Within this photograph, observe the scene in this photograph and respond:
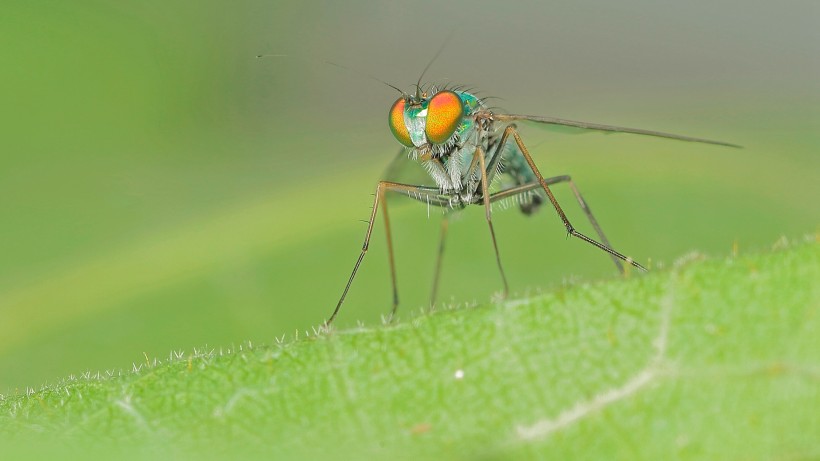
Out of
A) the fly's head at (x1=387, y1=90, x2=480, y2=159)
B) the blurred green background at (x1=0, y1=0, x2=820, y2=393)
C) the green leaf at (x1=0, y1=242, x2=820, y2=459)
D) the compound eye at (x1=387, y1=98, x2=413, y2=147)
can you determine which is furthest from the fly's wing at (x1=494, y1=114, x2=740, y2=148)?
the green leaf at (x1=0, y1=242, x2=820, y2=459)

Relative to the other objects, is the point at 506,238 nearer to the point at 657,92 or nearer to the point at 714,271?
the point at 714,271

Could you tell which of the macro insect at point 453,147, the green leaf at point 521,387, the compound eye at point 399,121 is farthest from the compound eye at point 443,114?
the green leaf at point 521,387

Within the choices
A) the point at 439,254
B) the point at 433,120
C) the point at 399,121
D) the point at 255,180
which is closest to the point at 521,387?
the point at 433,120

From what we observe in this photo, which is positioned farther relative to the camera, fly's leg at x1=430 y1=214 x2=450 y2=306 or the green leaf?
fly's leg at x1=430 y1=214 x2=450 y2=306

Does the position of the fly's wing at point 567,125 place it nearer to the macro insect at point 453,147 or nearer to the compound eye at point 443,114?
the macro insect at point 453,147

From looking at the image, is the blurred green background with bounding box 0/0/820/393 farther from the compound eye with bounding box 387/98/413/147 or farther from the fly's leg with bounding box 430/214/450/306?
the compound eye with bounding box 387/98/413/147

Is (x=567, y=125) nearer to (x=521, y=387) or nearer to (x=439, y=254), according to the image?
(x=439, y=254)

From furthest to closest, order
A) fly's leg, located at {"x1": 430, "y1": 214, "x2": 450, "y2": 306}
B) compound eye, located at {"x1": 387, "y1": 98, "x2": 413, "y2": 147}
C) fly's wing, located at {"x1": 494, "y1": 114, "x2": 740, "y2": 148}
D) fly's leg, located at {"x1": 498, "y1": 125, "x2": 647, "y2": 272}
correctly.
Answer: fly's leg, located at {"x1": 430, "y1": 214, "x2": 450, "y2": 306} < compound eye, located at {"x1": 387, "y1": 98, "x2": 413, "y2": 147} < fly's leg, located at {"x1": 498, "y1": 125, "x2": 647, "y2": 272} < fly's wing, located at {"x1": 494, "y1": 114, "x2": 740, "y2": 148}

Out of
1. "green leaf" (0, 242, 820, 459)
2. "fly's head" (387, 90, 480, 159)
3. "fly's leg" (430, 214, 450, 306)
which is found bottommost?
"fly's leg" (430, 214, 450, 306)
